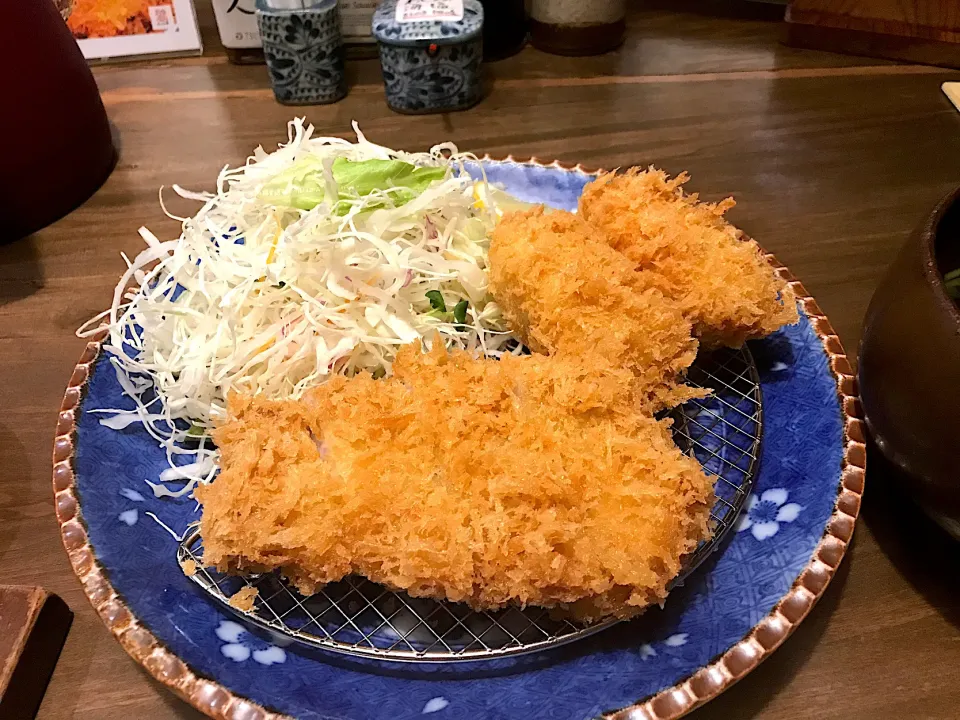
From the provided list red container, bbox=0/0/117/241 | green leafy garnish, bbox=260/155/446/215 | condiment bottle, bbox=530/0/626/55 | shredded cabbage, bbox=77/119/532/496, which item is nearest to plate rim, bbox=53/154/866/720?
shredded cabbage, bbox=77/119/532/496

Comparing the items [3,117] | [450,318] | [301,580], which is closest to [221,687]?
[301,580]

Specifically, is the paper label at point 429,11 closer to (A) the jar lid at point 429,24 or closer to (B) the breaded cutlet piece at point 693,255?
(A) the jar lid at point 429,24

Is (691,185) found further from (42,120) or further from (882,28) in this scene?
(42,120)

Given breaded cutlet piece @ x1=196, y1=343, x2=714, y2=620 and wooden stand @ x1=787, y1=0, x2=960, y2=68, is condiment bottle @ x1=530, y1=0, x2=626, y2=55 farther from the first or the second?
breaded cutlet piece @ x1=196, y1=343, x2=714, y2=620

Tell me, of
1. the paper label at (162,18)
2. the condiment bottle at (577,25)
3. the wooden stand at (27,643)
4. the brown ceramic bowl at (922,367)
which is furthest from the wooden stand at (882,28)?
the wooden stand at (27,643)

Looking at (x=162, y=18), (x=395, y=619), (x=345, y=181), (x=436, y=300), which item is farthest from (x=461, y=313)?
(x=162, y=18)
